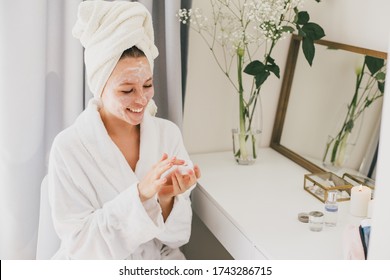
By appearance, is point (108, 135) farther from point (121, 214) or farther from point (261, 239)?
point (261, 239)

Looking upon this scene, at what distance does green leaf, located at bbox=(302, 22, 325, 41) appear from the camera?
1.45 metres

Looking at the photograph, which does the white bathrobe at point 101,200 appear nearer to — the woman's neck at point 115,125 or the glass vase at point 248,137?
the woman's neck at point 115,125

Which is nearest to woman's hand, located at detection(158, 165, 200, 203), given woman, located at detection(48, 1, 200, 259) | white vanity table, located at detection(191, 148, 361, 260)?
woman, located at detection(48, 1, 200, 259)

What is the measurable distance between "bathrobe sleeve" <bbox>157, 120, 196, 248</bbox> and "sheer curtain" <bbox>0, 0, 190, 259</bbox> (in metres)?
0.17

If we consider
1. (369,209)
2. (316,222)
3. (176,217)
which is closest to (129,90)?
(176,217)

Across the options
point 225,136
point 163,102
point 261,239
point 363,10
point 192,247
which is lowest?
point 192,247

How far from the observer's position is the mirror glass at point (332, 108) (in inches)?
55.0

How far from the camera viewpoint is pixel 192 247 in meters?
1.85

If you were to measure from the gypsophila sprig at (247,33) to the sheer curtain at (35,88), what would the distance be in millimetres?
144

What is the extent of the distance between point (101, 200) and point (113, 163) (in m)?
0.10

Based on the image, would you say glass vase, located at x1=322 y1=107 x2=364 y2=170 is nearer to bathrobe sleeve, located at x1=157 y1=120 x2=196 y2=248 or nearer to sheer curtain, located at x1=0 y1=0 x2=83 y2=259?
bathrobe sleeve, located at x1=157 y1=120 x2=196 y2=248
